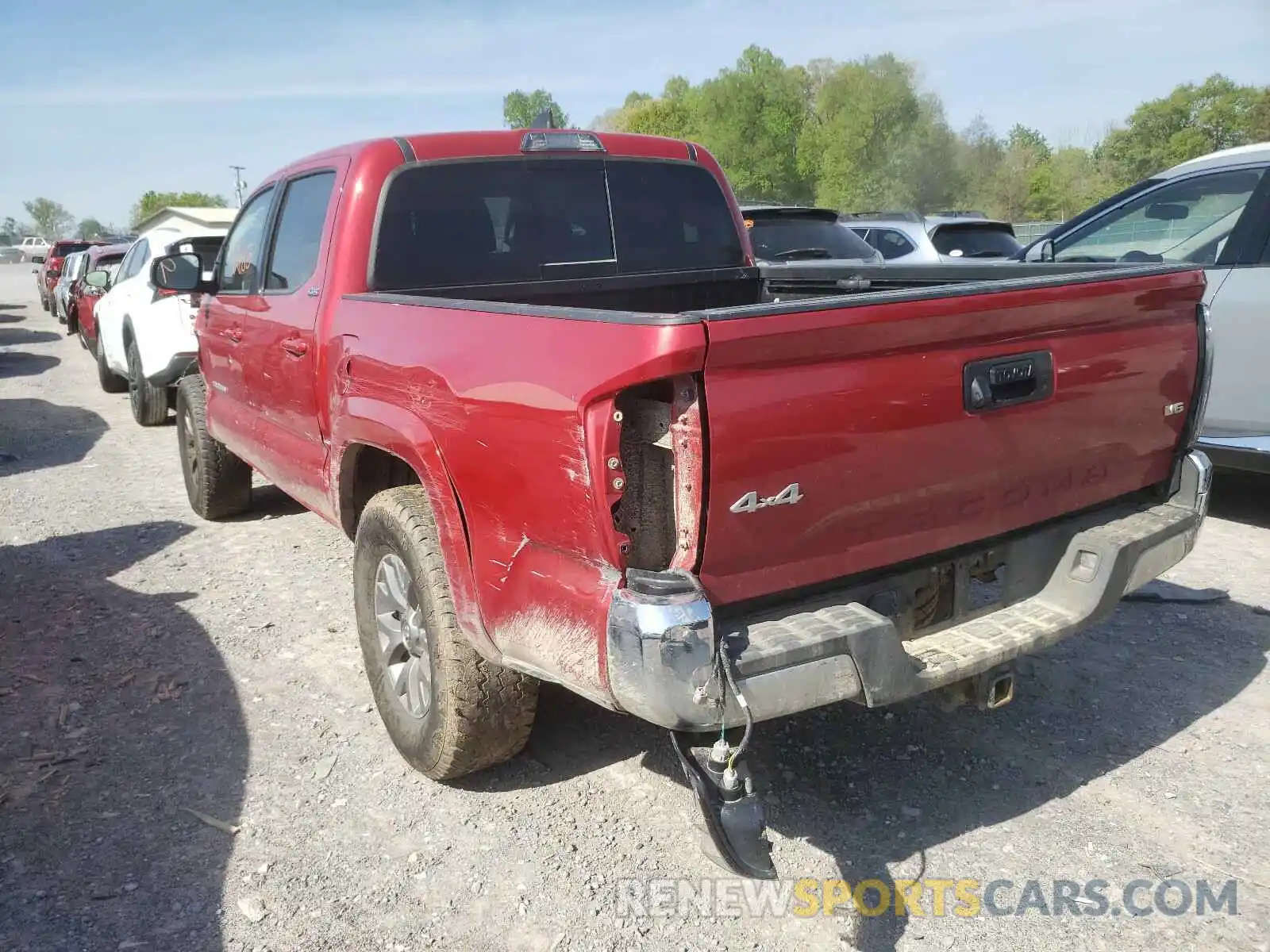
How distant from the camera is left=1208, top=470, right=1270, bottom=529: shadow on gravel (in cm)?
600

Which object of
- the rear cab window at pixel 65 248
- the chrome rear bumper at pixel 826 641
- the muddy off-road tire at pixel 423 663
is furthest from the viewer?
the rear cab window at pixel 65 248

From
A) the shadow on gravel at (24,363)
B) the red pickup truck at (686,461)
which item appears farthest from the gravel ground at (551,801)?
the shadow on gravel at (24,363)

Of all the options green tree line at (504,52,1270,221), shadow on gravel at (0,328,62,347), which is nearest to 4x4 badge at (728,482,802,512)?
shadow on gravel at (0,328,62,347)

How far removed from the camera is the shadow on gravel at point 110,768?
2.82 metres

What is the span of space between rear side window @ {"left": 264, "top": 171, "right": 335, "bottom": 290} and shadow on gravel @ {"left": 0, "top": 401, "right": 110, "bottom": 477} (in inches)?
189

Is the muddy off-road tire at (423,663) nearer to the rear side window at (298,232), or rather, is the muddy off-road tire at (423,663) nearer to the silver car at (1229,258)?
the rear side window at (298,232)

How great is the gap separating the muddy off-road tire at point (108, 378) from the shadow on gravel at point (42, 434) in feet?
2.28

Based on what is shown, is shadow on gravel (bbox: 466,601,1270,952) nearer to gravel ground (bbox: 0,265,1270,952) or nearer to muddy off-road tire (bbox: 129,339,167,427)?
gravel ground (bbox: 0,265,1270,952)

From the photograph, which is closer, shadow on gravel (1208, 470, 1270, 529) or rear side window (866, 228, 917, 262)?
shadow on gravel (1208, 470, 1270, 529)

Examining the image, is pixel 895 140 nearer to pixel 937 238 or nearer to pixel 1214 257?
pixel 937 238

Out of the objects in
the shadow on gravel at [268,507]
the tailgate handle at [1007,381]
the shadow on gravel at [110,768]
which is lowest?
the shadow on gravel at [268,507]

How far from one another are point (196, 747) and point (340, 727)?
19.6 inches

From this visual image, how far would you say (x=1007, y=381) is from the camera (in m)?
2.76

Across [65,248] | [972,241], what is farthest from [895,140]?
[972,241]
